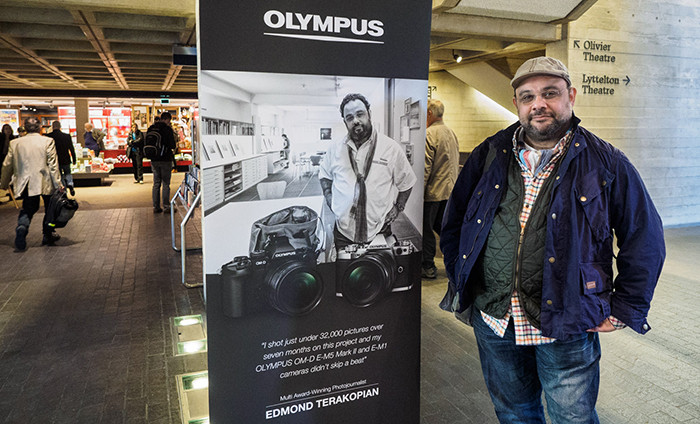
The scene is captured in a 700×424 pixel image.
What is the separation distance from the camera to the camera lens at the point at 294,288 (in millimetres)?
1918

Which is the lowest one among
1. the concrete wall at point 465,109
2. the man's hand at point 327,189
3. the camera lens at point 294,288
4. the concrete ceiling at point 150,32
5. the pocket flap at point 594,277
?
the camera lens at point 294,288

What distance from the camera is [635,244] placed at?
1696mm

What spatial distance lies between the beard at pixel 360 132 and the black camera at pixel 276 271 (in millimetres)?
324

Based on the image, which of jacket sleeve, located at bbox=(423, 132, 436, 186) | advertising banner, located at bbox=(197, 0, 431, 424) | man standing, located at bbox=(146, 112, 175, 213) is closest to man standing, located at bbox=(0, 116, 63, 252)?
man standing, located at bbox=(146, 112, 175, 213)

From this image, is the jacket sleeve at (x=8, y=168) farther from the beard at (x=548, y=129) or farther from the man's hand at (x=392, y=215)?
the beard at (x=548, y=129)

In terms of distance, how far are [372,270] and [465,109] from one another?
34.1 ft

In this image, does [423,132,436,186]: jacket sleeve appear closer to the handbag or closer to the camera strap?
the camera strap

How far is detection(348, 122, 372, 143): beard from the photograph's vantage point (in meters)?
1.92

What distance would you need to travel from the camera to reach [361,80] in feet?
6.28

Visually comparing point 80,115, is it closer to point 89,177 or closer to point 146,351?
point 89,177

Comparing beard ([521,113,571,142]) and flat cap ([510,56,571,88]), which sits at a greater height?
flat cap ([510,56,571,88])

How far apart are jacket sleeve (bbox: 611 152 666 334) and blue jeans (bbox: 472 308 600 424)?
18 cm

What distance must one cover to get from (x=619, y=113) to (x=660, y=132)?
87 centimetres

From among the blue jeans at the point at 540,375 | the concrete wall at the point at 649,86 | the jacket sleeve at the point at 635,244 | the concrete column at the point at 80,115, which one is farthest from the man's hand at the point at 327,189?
the concrete column at the point at 80,115
